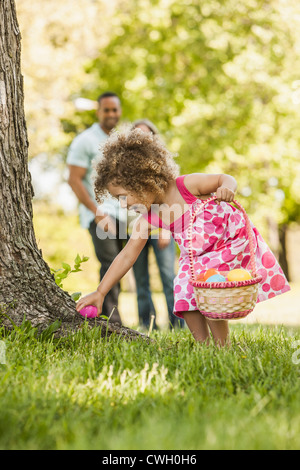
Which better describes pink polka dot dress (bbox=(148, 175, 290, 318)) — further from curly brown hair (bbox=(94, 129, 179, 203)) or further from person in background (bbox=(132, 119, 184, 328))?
person in background (bbox=(132, 119, 184, 328))

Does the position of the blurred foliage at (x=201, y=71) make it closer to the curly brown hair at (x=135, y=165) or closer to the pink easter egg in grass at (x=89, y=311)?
the curly brown hair at (x=135, y=165)

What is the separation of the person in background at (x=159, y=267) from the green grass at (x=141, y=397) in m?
2.20

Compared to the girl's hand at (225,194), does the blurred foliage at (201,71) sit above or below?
above

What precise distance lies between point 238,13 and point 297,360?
11272mm

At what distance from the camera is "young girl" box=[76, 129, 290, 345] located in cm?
338

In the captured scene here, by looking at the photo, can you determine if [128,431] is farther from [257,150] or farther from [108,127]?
[257,150]

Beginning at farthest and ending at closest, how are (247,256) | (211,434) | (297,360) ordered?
(247,256), (297,360), (211,434)

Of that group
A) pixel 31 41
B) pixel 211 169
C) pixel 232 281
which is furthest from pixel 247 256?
pixel 31 41

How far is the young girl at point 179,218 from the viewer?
3.38 metres

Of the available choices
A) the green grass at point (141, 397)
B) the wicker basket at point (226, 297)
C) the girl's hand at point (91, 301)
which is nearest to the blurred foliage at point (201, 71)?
the girl's hand at point (91, 301)

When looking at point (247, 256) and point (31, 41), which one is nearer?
point (247, 256)

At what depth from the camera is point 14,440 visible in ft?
6.08

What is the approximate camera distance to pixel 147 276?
5.54 metres
